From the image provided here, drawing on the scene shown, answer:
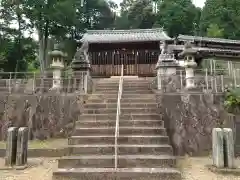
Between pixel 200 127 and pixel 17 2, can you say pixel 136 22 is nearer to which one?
pixel 17 2

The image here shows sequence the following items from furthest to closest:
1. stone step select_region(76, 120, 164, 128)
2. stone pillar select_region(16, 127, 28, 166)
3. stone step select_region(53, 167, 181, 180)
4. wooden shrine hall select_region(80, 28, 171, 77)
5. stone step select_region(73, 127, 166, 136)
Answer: wooden shrine hall select_region(80, 28, 171, 77)
stone step select_region(76, 120, 164, 128)
stone step select_region(73, 127, 166, 136)
stone pillar select_region(16, 127, 28, 166)
stone step select_region(53, 167, 181, 180)

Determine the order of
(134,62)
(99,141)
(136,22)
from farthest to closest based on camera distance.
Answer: (136,22) < (134,62) < (99,141)

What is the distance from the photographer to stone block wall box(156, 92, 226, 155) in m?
9.35

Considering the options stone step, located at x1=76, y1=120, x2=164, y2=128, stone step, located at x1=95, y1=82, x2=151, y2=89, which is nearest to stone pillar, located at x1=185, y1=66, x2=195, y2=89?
stone step, located at x1=76, y1=120, x2=164, y2=128

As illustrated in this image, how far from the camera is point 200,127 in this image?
375 inches

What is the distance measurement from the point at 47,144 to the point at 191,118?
206 inches

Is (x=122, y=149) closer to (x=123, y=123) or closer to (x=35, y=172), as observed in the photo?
(x=123, y=123)

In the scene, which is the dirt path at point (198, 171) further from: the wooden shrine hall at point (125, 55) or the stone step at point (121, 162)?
the wooden shrine hall at point (125, 55)

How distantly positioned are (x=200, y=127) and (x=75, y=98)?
4.79 m

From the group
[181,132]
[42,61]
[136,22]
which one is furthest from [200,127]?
[136,22]

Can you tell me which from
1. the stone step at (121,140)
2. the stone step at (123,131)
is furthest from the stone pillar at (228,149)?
the stone step at (123,131)

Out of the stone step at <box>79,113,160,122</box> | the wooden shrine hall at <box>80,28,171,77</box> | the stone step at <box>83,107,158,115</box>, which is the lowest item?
the stone step at <box>79,113,160,122</box>

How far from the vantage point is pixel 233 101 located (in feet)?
30.8

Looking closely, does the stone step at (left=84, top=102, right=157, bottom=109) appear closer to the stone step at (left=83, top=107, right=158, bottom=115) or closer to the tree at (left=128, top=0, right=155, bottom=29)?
the stone step at (left=83, top=107, right=158, bottom=115)
